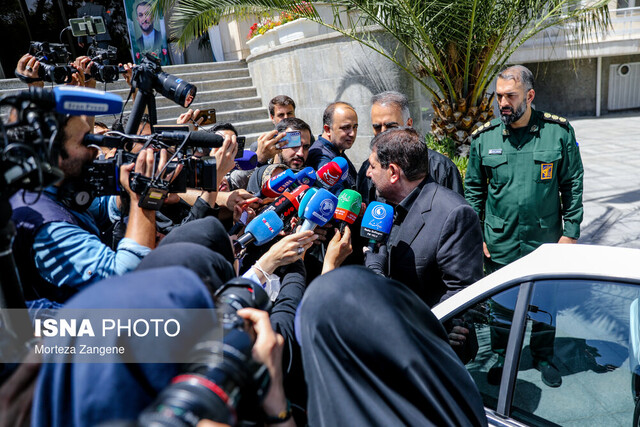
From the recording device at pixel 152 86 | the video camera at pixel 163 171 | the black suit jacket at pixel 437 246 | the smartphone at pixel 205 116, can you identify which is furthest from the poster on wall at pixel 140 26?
the black suit jacket at pixel 437 246

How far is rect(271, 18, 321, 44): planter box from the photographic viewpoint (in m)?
7.43

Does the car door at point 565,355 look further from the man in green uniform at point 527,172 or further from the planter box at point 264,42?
the planter box at point 264,42

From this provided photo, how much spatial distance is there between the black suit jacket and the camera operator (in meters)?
1.23

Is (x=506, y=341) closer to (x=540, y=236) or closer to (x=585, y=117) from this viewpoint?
(x=540, y=236)

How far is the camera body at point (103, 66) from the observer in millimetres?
3207

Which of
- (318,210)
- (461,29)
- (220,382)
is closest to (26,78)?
(318,210)

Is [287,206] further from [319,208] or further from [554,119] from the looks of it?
[554,119]

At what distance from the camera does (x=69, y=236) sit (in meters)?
1.51

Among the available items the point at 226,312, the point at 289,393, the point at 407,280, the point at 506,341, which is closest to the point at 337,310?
the point at 226,312

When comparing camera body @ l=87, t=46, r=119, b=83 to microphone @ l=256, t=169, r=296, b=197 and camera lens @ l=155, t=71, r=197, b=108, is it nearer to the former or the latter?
camera lens @ l=155, t=71, r=197, b=108

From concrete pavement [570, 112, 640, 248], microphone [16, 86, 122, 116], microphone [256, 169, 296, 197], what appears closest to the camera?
microphone [16, 86, 122, 116]

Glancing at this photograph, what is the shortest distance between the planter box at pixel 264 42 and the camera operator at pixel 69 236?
7048 millimetres

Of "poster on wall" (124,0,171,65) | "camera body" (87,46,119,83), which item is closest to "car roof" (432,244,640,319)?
"camera body" (87,46,119,83)

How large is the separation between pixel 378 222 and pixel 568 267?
891 millimetres
